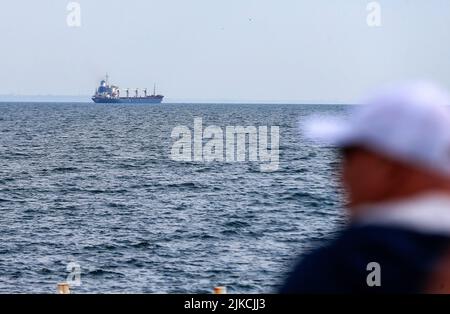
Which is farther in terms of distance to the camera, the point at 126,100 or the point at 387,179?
the point at 126,100

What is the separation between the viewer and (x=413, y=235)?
1.54m

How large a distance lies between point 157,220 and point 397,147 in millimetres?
33392

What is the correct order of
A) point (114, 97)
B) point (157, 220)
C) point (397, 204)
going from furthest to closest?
point (114, 97), point (157, 220), point (397, 204)

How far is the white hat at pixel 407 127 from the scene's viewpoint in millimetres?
1562

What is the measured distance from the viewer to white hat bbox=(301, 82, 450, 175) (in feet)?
5.12

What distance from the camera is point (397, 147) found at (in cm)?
156

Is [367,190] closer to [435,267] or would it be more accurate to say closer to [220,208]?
[435,267]

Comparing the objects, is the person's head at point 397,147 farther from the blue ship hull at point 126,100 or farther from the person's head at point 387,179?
the blue ship hull at point 126,100

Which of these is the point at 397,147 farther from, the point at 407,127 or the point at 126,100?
the point at 126,100

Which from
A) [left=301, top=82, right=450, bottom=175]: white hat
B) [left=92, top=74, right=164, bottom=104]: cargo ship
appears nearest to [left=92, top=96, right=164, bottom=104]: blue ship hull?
[left=92, top=74, right=164, bottom=104]: cargo ship

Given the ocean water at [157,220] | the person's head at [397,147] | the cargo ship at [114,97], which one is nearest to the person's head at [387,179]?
the person's head at [397,147]

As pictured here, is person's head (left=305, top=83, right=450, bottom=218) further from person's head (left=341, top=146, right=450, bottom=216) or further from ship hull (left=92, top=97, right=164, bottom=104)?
ship hull (left=92, top=97, right=164, bottom=104)

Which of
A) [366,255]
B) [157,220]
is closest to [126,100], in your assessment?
[157,220]

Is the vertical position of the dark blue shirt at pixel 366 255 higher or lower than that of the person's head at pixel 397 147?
lower
